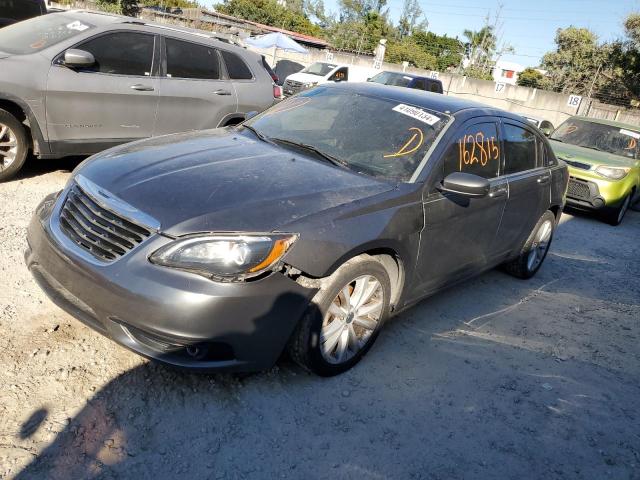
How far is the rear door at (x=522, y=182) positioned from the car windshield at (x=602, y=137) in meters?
5.78

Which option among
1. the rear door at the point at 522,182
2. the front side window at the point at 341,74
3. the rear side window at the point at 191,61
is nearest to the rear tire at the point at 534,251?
the rear door at the point at 522,182

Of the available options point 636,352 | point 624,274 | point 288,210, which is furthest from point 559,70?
point 288,210

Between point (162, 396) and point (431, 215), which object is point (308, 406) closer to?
point (162, 396)

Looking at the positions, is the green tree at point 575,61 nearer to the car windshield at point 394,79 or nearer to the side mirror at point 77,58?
the car windshield at point 394,79

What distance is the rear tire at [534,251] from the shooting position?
208 inches

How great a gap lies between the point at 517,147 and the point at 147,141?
3.06 m

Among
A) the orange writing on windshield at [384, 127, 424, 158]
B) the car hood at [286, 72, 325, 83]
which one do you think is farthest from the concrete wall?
the orange writing on windshield at [384, 127, 424, 158]

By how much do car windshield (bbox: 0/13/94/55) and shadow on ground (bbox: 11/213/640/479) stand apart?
4128mm

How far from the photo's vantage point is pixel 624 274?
648 centimetres

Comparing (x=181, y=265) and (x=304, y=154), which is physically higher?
(x=304, y=154)

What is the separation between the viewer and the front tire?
2.84 metres

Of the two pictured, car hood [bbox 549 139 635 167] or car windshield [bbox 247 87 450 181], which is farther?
car hood [bbox 549 139 635 167]

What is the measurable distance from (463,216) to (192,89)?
3.95 metres

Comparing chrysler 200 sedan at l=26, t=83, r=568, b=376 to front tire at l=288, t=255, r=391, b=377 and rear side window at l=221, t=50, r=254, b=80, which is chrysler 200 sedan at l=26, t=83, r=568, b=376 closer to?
front tire at l=288, t=255, r=391, b=377
